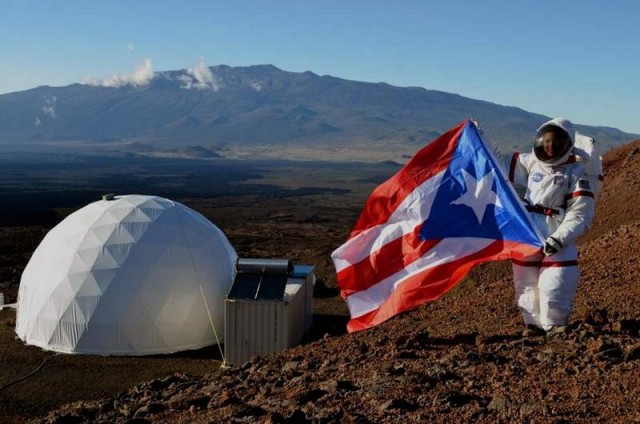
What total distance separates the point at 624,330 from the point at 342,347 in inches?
144

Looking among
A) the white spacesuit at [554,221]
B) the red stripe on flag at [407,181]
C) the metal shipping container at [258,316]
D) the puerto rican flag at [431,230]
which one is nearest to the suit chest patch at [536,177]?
the white spacesuit at [554,221]

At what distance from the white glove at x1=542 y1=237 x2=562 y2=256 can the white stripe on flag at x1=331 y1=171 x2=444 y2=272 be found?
1395mm

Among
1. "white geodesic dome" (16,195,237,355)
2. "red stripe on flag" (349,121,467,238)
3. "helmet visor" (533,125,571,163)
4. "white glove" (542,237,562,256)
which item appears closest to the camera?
"white glove" (542,237,562,256)

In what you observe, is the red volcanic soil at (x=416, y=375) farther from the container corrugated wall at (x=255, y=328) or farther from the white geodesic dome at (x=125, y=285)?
the container corrugated wall at (x=255, y=328)

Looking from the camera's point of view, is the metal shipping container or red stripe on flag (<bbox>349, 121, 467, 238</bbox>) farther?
the metal shipping container

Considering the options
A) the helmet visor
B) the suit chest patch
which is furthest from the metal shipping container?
the helmet visor

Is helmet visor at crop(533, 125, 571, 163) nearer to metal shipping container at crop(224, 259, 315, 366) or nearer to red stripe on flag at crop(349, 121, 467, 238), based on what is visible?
red stripe on flag at crop(349, 121, 467, 238)

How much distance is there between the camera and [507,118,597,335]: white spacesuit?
7070 mm

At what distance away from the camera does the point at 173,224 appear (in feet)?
54.7

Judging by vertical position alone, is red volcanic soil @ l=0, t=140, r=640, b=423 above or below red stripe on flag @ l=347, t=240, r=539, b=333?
below

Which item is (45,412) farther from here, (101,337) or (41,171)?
(41,171)

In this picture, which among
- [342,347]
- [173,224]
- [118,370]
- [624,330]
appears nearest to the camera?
[624,330]

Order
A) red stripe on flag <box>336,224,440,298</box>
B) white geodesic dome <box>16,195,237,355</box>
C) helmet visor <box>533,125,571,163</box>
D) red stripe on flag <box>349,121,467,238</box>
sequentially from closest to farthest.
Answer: helmet visor <box>533,125,571,163</box> → red stripe on flag <box>336,224,440,298</box> → red stripe on flag <box>349,121,467,238</box> → white geodesic dome <box>16,195,237,355</box>

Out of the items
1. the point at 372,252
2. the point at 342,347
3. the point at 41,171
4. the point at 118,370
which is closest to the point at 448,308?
the point at 342,347
